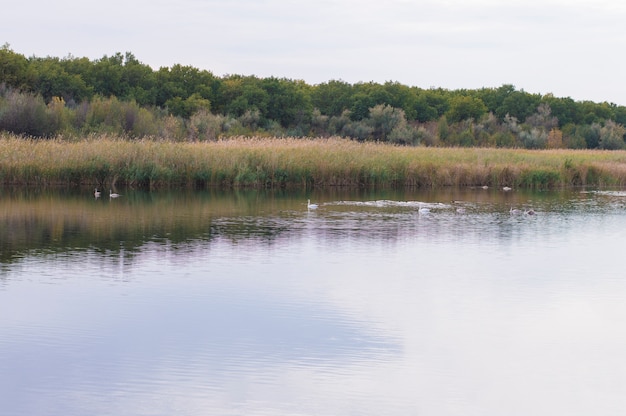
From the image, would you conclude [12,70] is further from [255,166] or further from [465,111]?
[465,111]

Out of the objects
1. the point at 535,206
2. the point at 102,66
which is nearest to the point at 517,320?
the point at 535,206

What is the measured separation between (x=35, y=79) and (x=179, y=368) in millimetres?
44442

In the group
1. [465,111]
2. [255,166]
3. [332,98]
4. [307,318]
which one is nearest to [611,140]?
[465,111]

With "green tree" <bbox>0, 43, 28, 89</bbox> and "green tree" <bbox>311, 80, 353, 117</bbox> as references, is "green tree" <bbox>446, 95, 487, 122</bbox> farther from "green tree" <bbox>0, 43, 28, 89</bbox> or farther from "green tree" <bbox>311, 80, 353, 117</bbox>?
"green tree" <bbox>0, 43, 28, 89</bbox>

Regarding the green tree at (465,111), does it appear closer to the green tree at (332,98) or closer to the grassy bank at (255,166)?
the green tree at (332,98)

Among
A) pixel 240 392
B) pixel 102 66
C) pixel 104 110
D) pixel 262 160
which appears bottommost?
pixel 240 392

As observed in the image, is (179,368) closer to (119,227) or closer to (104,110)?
(119,227)

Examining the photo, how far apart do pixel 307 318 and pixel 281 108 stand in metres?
51.1

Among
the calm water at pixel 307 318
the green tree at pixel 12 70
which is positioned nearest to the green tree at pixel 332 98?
the green tree at pixel 12 70

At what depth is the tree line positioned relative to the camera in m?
45.3

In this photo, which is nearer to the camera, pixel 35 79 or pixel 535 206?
pixel 535 206

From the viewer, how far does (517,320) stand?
9.66m

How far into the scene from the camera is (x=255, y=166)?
96.2 ft

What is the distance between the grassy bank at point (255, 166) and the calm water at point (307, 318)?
9.76m
